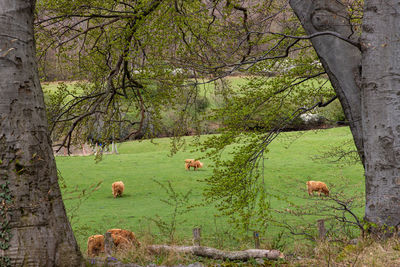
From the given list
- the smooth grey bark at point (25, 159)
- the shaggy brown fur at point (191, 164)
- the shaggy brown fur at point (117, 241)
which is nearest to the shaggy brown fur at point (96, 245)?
the shaggy brown fur at point (117, 241)

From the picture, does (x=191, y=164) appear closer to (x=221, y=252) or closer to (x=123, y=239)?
(x=123, y=239)

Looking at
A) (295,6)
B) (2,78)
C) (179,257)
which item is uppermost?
(295,6)

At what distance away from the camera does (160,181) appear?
806 inches

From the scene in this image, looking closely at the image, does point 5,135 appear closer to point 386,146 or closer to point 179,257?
point 179,257

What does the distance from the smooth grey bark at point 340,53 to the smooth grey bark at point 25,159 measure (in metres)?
4.31

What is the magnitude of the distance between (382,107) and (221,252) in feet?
10.0

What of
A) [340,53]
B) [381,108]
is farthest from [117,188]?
[381,108]

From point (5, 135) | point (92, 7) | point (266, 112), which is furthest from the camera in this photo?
point (92, 7)

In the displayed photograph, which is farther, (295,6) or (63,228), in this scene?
(295,6)

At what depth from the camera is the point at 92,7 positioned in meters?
9.50

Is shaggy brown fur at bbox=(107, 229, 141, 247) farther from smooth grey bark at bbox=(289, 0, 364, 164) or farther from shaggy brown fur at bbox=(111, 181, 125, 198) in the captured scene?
shaggy brown fur at bbox=(111, 181, 125, 198)

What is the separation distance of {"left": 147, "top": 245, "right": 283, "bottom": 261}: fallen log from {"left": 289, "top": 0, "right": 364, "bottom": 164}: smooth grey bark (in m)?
2.30

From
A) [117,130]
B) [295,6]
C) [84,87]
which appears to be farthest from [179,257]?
[84,87]

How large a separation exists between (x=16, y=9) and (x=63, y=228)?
233 cm
